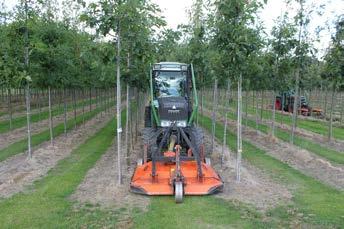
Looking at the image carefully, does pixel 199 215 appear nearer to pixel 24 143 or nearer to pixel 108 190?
pixel 108 190

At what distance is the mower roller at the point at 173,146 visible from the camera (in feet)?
35.3

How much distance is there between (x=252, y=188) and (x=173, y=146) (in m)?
2.63

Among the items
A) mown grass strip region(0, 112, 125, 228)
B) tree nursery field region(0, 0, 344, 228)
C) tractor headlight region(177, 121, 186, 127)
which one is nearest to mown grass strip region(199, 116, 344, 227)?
tree nursery field region(0, 0, 344, 228)

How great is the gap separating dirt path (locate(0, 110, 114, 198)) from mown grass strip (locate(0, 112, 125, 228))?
38 cm

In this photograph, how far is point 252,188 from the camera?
37.8 ft

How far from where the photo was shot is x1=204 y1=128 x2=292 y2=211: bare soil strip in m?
10.4

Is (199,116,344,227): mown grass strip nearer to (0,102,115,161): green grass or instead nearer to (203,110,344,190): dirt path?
(203,110,344,190): dirt path

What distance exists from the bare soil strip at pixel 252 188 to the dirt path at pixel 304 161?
1.40m

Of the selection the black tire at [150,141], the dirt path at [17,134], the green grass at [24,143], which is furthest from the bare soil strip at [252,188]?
the dirt path at [17,134]

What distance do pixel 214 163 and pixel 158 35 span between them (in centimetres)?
431

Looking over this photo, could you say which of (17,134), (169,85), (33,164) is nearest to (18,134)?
(17,134)

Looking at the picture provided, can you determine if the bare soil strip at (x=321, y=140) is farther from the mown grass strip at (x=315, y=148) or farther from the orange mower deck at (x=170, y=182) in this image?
the orange mower deck at (x=170, y=182)

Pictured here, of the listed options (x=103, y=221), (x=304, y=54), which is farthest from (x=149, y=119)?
(x=103, y=221)

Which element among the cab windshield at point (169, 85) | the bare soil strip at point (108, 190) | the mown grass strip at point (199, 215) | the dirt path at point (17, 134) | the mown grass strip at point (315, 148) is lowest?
the dirt path at point (17, 134)
